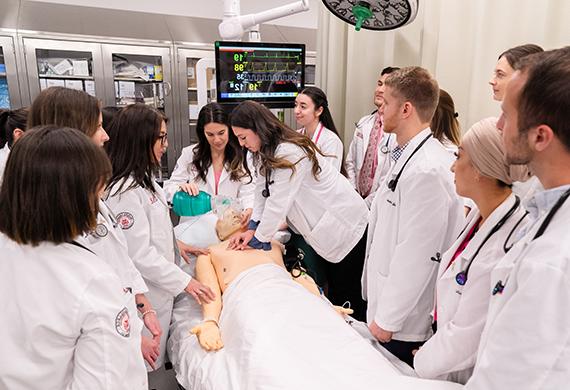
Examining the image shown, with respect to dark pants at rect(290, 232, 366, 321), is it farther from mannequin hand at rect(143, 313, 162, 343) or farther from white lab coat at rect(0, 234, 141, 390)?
white lab coat at rect(0, 234, 141, 390)

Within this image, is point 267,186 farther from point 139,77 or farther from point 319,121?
point 139,77

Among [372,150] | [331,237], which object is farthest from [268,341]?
[372,150]

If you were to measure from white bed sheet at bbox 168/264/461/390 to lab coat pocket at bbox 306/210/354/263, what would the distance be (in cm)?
47

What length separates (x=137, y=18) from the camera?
11.7 ft

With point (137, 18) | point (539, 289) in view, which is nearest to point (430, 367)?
point (539, 289)

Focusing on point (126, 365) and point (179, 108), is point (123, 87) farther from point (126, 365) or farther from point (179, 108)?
point (126, 365)

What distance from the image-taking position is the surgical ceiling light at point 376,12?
5.10 ft

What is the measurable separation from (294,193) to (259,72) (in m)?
1.20

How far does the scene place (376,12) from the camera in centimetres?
167

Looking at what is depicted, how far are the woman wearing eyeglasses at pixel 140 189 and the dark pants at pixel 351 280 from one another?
37.8 inches

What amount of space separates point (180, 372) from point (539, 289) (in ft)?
4.05

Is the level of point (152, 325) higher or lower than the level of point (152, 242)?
lower

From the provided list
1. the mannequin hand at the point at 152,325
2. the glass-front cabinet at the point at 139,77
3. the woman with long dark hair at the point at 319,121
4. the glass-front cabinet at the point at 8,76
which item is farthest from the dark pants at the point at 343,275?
the glass-front cabinet at the point at 8,76

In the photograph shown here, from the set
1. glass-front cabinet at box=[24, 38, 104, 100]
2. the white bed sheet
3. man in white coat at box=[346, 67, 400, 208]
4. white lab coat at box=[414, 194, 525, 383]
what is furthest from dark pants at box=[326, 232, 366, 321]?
glass-front cabinet at box=[24, 38, 104, 100]
